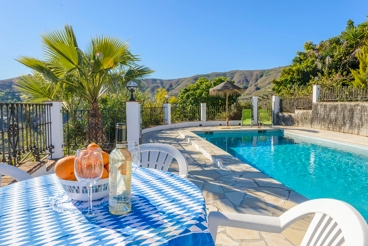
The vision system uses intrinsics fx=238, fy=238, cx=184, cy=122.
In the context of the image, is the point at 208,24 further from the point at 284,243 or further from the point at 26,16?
the point at 284,243

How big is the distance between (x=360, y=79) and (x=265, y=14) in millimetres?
8679

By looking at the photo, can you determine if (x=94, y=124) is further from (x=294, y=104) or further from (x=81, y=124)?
(x=294, y=104)

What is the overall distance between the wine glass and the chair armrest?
1.94 ft

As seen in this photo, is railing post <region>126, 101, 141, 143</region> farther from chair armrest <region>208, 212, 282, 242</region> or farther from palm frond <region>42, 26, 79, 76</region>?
chair armrest <region>208, 212, 282, 242</region>

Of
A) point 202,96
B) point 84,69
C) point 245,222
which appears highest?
point 202,96

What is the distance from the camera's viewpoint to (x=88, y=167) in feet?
3.25

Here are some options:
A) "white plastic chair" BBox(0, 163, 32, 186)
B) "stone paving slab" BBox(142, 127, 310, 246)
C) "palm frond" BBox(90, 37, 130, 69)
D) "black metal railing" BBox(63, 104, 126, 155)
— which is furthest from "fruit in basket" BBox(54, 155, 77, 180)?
"black metal railing" BBox(63, 104, 126, 155)

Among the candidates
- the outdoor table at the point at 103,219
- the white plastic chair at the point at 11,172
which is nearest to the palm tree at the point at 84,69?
the white plastic chair at the point at 11,172

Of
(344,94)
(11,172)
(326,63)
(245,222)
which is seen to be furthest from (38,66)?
(326,63)

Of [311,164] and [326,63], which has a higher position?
[326,63]

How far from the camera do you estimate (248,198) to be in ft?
9.81

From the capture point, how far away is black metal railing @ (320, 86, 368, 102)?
32.1ft

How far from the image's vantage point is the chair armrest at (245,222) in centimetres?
117

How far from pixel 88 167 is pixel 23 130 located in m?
3.24
